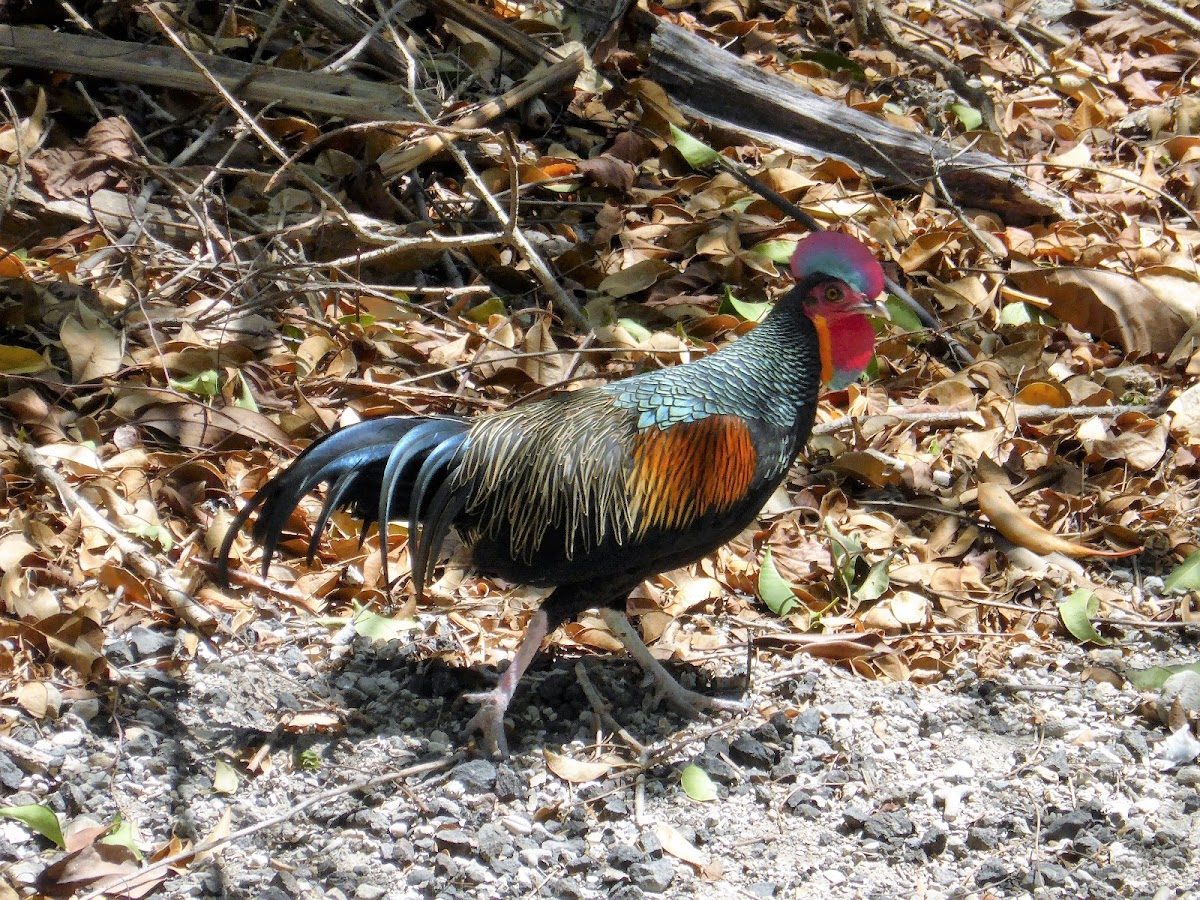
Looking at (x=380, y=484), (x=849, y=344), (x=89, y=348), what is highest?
(x=849, y=344)

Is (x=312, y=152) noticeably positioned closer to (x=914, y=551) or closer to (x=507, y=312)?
(x=507, y=312)

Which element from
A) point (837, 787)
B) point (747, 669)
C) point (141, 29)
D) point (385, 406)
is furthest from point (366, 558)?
point (141, 29)

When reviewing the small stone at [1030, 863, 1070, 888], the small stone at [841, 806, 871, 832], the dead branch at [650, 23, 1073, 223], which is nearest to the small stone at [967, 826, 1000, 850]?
the small stone at [1030, 863, 1070, 888]

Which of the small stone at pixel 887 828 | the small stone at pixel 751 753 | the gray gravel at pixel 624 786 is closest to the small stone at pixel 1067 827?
the gray gravel at pixel 624 786

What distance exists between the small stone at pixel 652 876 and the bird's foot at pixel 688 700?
723mm

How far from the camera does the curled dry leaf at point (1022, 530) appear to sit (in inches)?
172

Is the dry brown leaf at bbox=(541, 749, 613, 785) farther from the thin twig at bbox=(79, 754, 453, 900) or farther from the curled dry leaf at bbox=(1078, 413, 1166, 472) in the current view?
the curled dry leaf at bbox=(1078, 413, 1166, 472)

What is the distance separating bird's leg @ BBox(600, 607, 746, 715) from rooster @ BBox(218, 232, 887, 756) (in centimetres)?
21

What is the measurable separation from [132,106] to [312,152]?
825mm

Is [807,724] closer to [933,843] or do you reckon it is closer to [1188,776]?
[933,843]

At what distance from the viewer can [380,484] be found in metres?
3.54

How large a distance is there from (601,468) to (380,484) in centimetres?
65

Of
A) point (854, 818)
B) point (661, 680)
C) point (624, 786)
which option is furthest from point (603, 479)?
point (854, 818)

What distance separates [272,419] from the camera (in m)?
4.50
